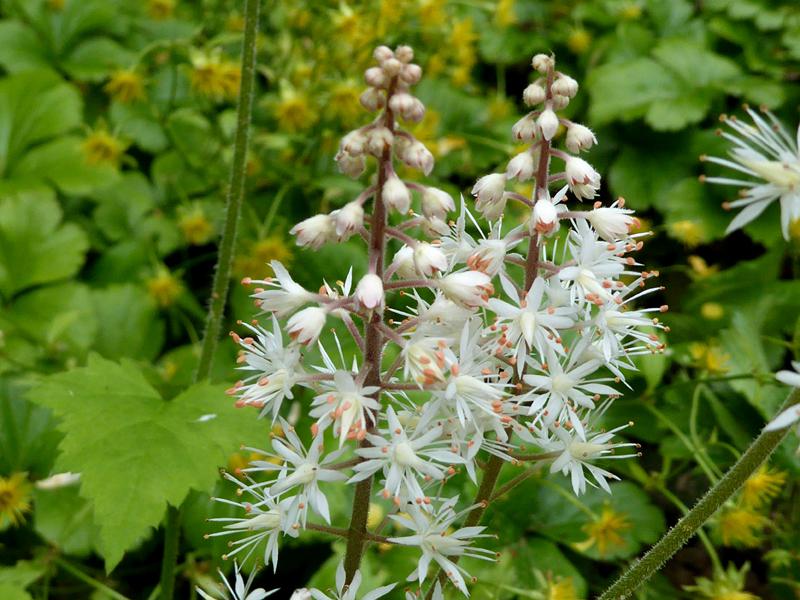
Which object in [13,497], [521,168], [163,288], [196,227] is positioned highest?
[521,168]

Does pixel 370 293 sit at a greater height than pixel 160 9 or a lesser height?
greater

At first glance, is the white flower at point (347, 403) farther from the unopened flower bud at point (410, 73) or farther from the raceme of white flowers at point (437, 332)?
the unopened flower bud at point (410, 73)

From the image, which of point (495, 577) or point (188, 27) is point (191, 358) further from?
point (188, 27)

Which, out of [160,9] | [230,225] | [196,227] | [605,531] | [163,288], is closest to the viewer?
[230,225]

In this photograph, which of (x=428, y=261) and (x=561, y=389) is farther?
(x=561, y=389)

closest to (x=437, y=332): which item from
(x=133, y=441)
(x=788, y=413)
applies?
(x=788, y=413)

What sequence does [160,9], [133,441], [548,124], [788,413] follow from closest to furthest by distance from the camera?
[788,413]
[548,124]
[133,441]
[160,9]

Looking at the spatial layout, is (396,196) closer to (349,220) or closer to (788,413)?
(349,220)
